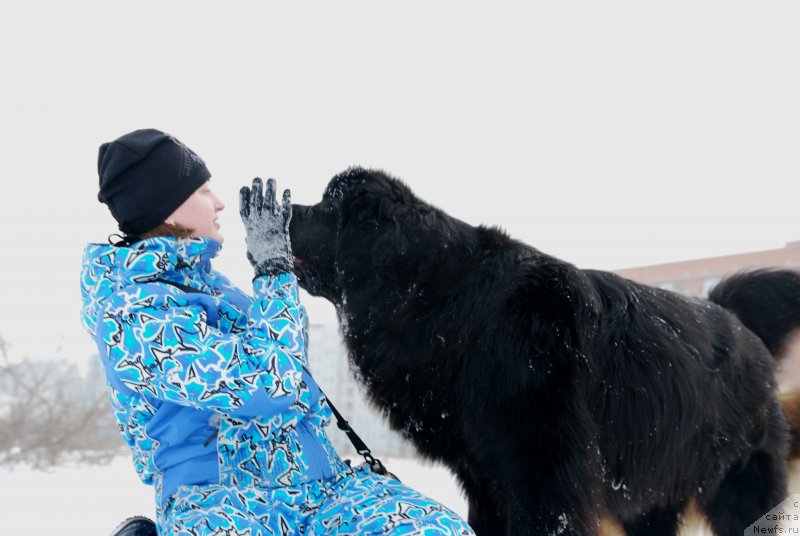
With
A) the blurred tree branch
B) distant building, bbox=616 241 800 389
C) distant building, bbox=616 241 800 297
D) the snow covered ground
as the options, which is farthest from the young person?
the blurred tree branch

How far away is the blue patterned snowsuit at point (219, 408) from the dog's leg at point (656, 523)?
169 cm

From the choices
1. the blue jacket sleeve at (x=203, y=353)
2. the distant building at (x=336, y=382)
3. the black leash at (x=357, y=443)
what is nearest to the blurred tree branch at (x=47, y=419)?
the distant building at (x=336, y=382)

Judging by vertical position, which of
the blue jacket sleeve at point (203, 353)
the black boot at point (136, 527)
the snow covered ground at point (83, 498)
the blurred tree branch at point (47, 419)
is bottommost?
the blurred tree branch at point (47, 419)

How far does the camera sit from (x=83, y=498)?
5688 millimetres

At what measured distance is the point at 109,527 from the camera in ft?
14.4

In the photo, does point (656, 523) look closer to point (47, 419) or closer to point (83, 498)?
point (83, 498)

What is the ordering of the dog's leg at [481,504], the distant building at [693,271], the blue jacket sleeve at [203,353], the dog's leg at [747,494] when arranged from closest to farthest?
the blue jacket sleeve at [203,353] → the dog's leg at [481,504] → the dog's leg at [747,494] → the distant building at [693,271]

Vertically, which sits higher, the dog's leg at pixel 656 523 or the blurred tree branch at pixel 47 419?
the dog's leg at pixel 656 523

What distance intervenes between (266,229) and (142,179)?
1.27 feet

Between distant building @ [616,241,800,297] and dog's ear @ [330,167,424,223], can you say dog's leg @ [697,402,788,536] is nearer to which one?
dog's ear @ [330,167,424,223]

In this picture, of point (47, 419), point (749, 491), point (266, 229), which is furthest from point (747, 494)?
point (47, 419)

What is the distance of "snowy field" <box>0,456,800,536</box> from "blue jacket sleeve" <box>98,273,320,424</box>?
2.02m

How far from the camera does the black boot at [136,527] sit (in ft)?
6.22

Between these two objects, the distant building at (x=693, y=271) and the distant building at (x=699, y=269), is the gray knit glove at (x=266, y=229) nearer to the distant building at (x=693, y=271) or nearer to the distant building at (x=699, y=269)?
the distant building at (x=699, y=269)
